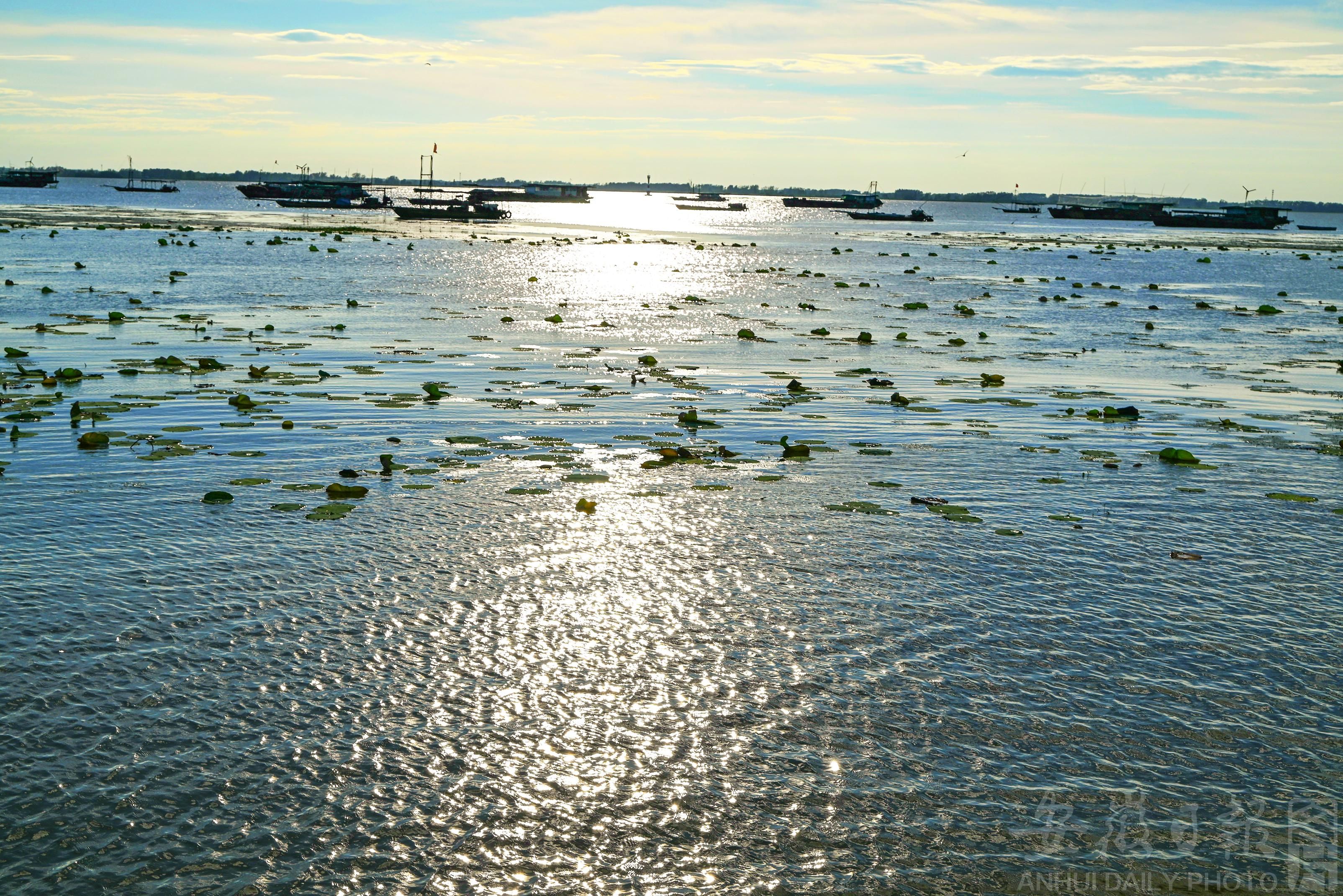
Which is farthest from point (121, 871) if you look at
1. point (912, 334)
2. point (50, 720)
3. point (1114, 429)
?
point (912, 334)

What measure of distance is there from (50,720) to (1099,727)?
10099 mm

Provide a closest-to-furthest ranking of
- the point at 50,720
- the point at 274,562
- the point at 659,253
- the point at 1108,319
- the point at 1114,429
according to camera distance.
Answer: the point at 50,720 → the point at 274,562 → the point at 1114,429 → the point at 1108,319 → the point at 659,253

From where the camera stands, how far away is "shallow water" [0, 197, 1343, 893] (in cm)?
Result: 805

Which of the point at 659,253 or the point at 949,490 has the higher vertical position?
the point at 659,253

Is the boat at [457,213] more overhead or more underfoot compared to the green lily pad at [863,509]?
more overhead

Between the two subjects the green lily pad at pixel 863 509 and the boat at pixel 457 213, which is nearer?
the green lily pad at pixel 863 509

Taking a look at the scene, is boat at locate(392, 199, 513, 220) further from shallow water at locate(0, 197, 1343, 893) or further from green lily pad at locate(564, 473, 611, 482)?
green lily pad at locate(564, 473, 611, 482)

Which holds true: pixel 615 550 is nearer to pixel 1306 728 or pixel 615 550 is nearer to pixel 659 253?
pixel 1306 728

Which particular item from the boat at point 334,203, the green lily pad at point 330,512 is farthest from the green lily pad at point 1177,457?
the boat at point 334,203

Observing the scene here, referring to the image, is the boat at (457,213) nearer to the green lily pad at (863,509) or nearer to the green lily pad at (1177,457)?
the green lily pad at (1177,457)

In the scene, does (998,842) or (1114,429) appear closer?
(998,842)

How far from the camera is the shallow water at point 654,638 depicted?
26.4ft

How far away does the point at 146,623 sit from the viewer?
11.6 m

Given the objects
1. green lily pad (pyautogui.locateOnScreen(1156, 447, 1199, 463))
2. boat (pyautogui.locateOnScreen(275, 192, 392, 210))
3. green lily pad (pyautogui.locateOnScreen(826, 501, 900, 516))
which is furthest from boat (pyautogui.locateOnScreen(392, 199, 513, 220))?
green lily pad (pyautogui.locateOnScreen(826, 501, 900, 516))
